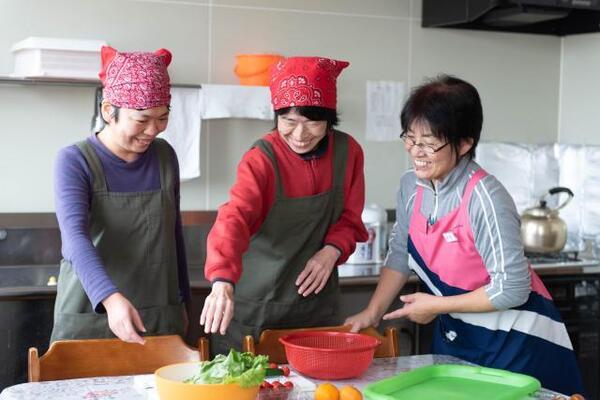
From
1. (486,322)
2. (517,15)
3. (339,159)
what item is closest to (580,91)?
(517,15)

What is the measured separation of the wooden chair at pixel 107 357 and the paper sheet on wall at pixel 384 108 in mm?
1741

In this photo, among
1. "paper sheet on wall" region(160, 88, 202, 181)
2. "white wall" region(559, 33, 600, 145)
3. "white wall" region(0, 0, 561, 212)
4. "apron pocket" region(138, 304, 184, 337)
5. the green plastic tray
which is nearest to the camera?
the green plastic tray

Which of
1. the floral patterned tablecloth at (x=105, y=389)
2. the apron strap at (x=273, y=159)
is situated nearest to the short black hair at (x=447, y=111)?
the apron strap at (x=273, y=159)

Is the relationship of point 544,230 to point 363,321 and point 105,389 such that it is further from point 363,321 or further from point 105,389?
point 105,389

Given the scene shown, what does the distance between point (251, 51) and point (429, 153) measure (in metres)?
1.45

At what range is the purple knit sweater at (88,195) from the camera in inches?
74.7

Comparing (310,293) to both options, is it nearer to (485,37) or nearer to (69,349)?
(69,349)

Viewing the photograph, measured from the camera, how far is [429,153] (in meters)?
2.07

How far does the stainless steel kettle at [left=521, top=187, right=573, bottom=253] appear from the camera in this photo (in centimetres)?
346

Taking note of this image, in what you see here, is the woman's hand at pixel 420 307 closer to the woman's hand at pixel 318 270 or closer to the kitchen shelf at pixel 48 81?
the woman's hand at pixel 318 270

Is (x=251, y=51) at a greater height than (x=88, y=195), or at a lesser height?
greater

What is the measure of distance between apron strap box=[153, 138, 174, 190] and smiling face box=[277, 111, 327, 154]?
0.28 meters

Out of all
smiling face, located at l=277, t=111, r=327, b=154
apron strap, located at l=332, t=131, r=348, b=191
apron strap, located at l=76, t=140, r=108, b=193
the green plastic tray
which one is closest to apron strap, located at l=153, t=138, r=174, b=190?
apron strap, located at l=76, t=140, r=108, b=193

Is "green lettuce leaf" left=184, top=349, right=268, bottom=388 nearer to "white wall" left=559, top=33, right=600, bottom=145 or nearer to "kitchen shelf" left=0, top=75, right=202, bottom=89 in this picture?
"kitchen shelf" left=0, top=75, right=202, bottom=89
